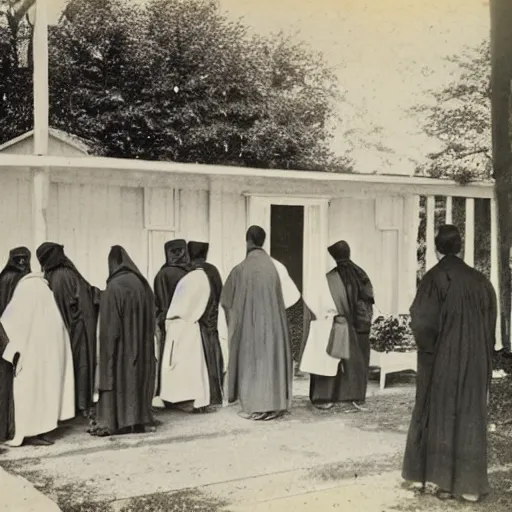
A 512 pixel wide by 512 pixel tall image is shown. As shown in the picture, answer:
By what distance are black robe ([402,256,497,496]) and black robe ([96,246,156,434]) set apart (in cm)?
175

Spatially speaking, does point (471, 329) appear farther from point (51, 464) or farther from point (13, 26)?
point (13, 26)

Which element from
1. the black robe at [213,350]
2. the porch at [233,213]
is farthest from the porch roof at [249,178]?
the black robe at [213,350]

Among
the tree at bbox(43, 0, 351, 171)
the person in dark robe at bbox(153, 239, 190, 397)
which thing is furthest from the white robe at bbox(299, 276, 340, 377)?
the tree at bbox(43, 0, 351, 171)

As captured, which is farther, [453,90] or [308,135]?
[308,135]

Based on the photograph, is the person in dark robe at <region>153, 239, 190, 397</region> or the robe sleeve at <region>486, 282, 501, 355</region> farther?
the person in dark robe at <region>153, 239, 190, 397</region>

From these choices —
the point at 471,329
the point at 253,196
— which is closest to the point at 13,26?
the point at 253,196

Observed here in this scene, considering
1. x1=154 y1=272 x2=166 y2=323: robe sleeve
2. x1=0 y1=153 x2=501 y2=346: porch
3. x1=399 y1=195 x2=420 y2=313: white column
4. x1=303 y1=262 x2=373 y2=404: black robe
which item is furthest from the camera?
x1=303 y1=262 x2=373 y2=404: black robe

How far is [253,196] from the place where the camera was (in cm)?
477

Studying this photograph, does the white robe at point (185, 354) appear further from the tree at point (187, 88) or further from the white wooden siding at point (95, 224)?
the tree at point (187, 88)

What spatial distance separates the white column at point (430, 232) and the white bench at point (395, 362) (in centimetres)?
66

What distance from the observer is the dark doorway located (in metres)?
4.82

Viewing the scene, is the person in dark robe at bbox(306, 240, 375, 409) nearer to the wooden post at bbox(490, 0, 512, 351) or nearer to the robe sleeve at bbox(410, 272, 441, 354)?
the wooden post at bbox(490, 0, 512, 351)

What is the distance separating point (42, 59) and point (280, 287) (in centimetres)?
207

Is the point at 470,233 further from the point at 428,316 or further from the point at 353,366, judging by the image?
the point at 353,366
